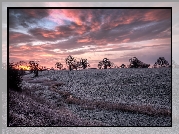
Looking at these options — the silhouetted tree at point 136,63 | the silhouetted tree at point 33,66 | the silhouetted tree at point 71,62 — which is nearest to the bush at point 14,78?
the silhouetted tree at point 33,66

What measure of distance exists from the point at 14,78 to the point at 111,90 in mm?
3476

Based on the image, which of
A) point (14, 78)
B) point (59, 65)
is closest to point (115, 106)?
point (59, 65)

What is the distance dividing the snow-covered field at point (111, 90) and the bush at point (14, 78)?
0.20 meters

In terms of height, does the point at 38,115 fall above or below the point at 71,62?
below

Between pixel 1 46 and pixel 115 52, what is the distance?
4.01m

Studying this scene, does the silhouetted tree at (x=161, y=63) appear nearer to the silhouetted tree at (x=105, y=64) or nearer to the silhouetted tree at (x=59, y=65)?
the silhouetted tree at (x=105, y=64)

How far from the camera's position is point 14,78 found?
1023 centimetres

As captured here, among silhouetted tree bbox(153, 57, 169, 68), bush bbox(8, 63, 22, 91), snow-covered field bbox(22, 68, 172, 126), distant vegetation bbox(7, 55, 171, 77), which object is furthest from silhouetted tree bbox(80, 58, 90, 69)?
silhouetted tree bbox(153, 57, 169, 68)

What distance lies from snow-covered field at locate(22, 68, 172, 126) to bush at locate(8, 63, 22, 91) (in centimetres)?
20

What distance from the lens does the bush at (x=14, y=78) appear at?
1023cm

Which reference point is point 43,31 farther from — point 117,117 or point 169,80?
point 169,80

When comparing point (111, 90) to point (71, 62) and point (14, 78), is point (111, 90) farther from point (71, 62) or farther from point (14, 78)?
point (14, 78)

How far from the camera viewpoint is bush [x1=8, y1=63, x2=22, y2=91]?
10.2 metres

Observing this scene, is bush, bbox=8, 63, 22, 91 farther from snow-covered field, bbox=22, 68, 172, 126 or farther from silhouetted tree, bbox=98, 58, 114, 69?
silhouetted tree, bbox=98, 58, 114, 69
